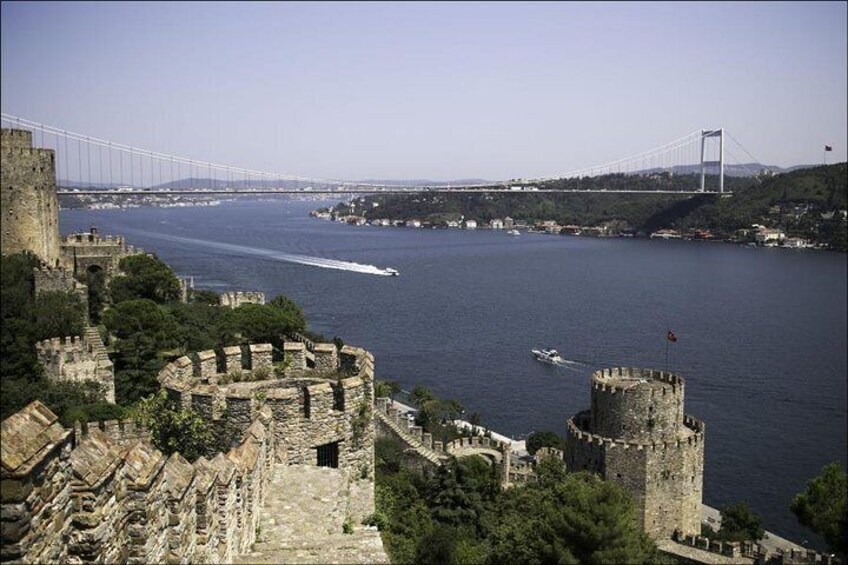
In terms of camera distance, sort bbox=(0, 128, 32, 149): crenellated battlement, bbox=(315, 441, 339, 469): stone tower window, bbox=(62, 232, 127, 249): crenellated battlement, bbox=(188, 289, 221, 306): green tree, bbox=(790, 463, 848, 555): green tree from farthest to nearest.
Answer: bbox=(188, 289, 221, 306): green tree → bbox=(62, 232, 127, 249): crenellated battlement → bbox=(0, 128, 32, 149): crenellated battlement → bbox=(790, 463, 848, 555): green tree → bbox=(315, 441, 339, 469): stone tower window

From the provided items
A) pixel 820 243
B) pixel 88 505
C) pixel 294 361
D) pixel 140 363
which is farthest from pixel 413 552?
pixel 820 243

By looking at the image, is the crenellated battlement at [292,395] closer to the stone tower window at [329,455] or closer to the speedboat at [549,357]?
the stone tower window at [329,455]

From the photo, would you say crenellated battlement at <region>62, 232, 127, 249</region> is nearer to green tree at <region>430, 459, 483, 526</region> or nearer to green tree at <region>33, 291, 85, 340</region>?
green tree at <region>33, 291, 85, 340</region>

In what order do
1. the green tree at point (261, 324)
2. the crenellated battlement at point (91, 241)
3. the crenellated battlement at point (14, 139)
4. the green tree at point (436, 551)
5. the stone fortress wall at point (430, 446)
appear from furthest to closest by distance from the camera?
the crenellated battlement at point (91, 241) → the crenellated battlement at point (14, 139) → the green tree at point (261, 324) → the stone fortress wall at point (430, 446) → the green tree at point (436, 551)

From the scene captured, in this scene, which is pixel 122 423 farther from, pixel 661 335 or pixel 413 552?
pixel 661 335

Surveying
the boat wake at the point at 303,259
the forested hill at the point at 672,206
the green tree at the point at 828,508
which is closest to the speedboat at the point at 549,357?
the green tree at the point at 828,508

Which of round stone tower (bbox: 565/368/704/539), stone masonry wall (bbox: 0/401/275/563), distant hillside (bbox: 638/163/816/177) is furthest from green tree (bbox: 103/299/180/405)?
distant hillside (bbox: 638/163/816/177)

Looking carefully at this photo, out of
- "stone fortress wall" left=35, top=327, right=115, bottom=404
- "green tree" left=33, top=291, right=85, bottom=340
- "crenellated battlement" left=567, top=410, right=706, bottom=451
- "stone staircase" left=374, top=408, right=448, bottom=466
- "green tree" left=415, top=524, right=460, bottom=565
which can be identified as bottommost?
"stone staircase" left=374, top=408, right=448, bottom=466

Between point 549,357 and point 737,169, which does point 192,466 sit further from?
point 737,169
